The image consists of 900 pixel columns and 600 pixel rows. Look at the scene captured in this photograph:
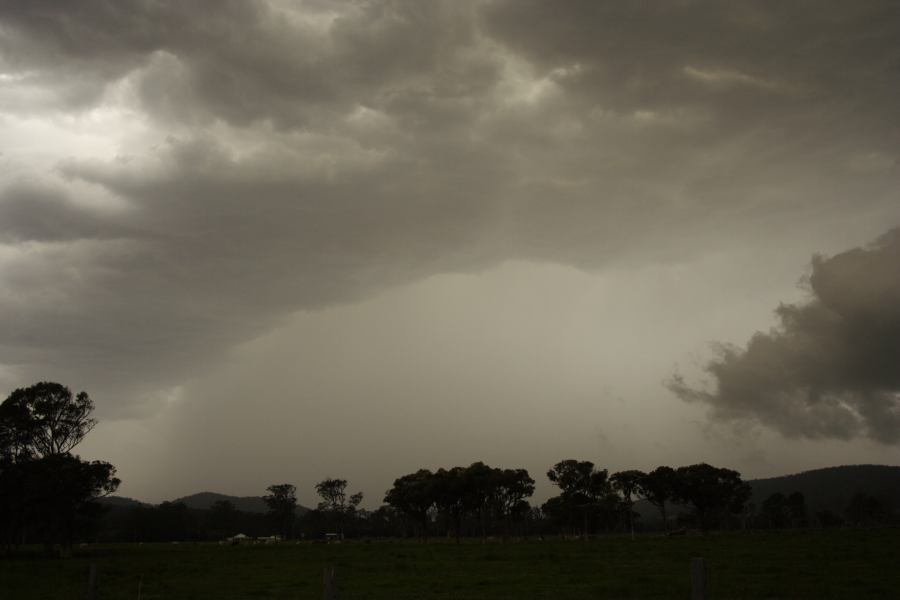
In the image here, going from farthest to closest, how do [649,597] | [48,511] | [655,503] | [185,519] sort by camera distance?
[185,519]
[655,503]
[48,511]
[649,597]

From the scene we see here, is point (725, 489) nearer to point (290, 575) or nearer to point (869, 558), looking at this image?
point (869, 558)

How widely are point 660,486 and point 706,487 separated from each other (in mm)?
8548

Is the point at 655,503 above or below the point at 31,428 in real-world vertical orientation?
below

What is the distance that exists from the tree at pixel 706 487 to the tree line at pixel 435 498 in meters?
Result: 0.20

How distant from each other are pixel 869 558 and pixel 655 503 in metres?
97.5

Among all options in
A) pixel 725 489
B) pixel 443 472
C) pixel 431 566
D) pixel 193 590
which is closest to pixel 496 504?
pixel 443 472

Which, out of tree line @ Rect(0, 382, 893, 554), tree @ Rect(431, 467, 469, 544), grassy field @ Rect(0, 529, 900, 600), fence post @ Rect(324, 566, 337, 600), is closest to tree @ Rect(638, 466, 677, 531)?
tree line @ Rect(0, 382, 893, 554)

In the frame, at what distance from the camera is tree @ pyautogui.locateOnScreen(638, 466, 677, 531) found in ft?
430

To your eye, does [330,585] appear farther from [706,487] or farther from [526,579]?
[706,487]

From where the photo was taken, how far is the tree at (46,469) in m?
82.8

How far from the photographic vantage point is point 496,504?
132875mm

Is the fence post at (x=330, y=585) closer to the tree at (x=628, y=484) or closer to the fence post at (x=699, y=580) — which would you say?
the fence post at (x=699, y=580)

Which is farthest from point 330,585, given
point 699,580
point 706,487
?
point 706,487

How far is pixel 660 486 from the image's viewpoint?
13200 centimetres
